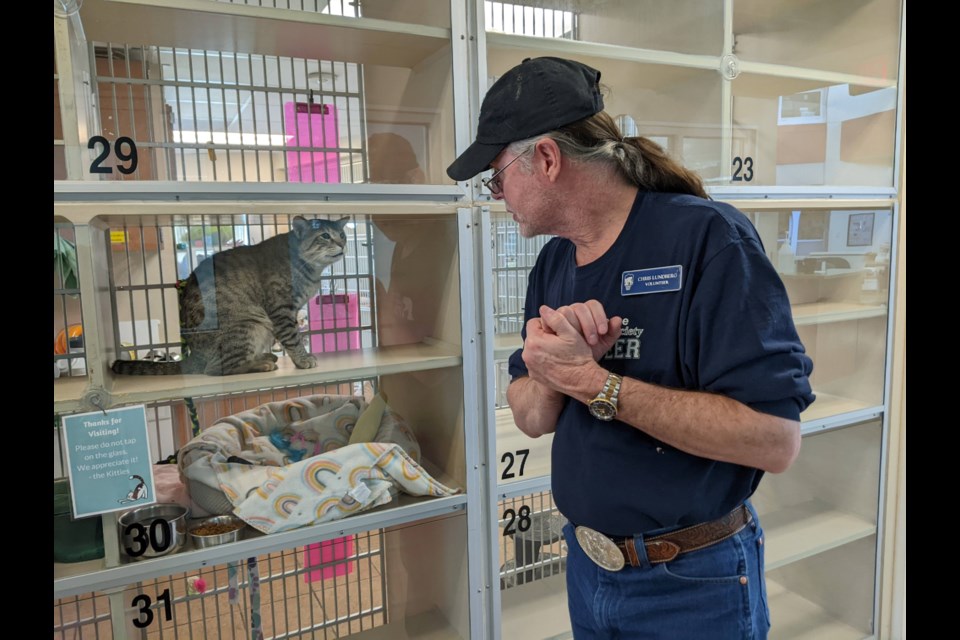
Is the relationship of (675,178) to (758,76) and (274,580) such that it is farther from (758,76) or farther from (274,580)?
(274,580)

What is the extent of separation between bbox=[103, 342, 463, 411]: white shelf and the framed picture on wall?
4.99ft

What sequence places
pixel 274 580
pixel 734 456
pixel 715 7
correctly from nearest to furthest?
pixel 734 456 → pixel 274 580 → pixel 715 7

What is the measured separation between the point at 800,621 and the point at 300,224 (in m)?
2.30

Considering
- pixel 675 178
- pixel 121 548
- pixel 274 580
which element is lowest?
pixel 274 580

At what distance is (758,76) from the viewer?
195cm

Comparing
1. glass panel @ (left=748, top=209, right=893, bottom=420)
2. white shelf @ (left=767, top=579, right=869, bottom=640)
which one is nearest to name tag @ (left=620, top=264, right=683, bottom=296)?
glass panel @ (left=748, top=209, right=893, bottom=420)

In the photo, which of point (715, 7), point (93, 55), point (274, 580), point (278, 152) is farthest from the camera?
point (715, 7)

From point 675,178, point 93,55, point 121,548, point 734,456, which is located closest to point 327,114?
point 93,55

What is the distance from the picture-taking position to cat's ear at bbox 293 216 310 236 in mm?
1499

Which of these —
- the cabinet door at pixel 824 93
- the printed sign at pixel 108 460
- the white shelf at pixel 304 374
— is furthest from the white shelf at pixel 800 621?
the printed sign at pixel 108 460

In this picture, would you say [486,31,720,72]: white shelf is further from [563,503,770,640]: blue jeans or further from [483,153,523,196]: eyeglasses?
[563,503,770,640]: blue jeans

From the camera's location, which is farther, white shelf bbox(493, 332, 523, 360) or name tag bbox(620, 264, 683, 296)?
white shelf bbox(493, 332, 523, 360)

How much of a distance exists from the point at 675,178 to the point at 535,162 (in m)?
0.26

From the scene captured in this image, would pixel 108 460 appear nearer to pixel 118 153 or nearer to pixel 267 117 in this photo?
pixel 118 153
